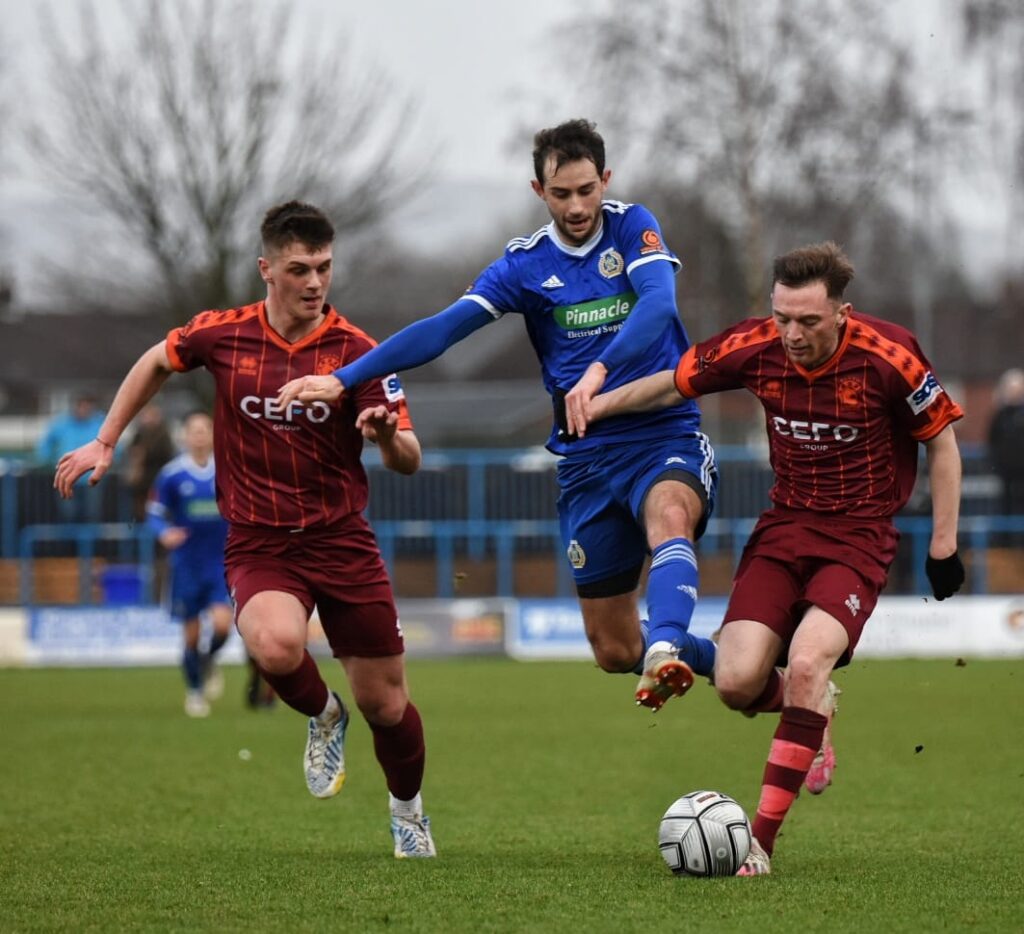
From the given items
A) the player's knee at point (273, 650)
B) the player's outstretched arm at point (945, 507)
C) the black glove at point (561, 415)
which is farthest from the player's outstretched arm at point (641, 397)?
the player's knee at point (273, 650)

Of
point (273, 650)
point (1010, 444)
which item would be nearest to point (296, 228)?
point (273, 650)

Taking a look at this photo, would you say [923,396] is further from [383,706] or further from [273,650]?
[273,650]

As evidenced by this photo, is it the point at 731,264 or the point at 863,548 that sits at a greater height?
the point at 731,264

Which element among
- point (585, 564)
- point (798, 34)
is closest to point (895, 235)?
point (798, 34)

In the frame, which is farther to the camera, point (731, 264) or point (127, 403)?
point (731, 264)

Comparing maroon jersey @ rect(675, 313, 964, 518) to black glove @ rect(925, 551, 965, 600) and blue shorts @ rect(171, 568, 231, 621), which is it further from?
blue shorts @ rect(171, 568, 231, 621)

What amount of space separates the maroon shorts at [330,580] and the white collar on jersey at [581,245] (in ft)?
4.97

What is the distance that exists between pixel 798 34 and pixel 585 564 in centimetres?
2362

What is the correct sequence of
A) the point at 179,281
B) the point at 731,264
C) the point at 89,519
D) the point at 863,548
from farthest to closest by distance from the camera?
1. the point at 731,264
2. the point at 179,281
3. the point at 89,519
4. the point at 863,548

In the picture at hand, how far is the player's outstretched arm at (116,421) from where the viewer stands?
754cm

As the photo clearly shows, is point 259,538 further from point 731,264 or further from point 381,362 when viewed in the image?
point 731,264

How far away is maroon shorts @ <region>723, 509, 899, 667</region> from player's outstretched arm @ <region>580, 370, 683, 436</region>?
70 centimetres

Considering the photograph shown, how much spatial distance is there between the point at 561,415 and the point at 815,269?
142 cm

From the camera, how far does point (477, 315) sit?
25.6 ft
